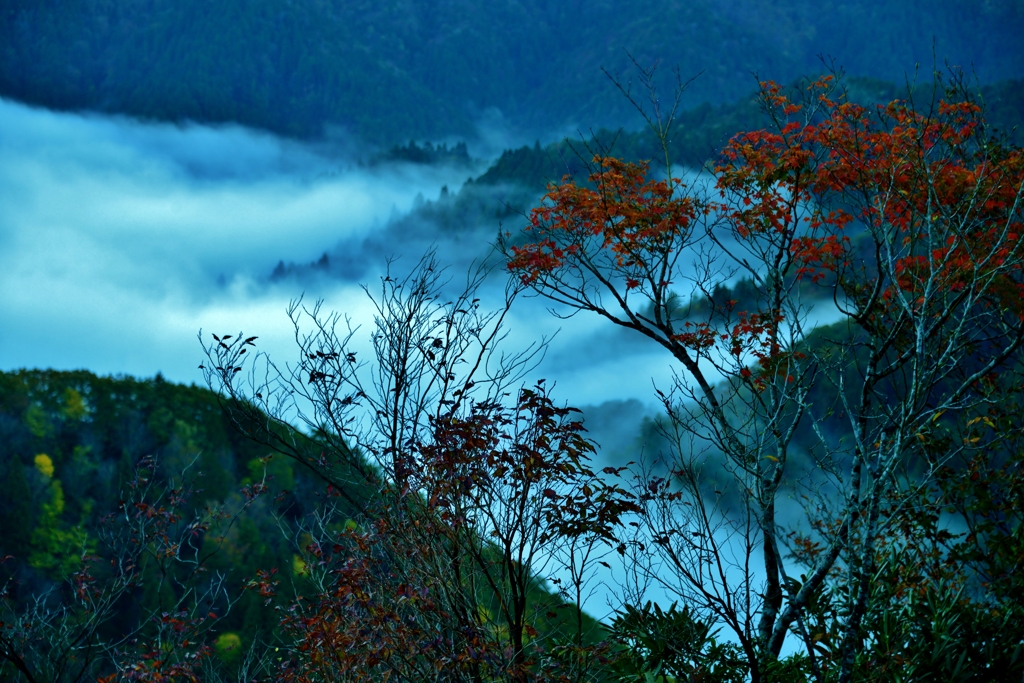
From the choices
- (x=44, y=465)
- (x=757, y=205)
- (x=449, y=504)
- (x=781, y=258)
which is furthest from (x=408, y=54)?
(x=449, y=504)

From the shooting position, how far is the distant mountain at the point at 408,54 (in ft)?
149

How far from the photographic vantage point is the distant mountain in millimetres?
45562

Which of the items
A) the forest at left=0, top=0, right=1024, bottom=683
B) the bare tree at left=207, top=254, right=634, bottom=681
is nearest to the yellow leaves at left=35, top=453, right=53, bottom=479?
the forest at left=0, top=0, right=1024, bottom=683

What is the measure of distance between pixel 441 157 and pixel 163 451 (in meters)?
31.2

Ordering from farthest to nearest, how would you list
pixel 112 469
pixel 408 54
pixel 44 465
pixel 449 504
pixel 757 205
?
1. pixel 408 54
2. pixel 112 469
3. pixel 44 465
4. pixel 757 205
5. pixel 449 504

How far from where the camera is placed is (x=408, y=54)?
50.7m

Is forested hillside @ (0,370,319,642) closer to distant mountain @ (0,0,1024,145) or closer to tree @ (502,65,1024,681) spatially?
tree @ (502,65,1024,681)

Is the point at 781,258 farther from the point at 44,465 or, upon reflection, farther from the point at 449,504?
the point at 44,465

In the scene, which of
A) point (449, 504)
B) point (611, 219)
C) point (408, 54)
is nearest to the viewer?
point (449, 504)

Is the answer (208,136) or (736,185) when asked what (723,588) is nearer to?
(736,185)

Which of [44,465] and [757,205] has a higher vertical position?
[44,465]

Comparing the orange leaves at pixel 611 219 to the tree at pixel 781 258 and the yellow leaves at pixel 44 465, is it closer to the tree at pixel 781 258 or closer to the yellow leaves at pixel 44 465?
the tree at pixel 781 258

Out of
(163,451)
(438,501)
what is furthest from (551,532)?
(163,451)

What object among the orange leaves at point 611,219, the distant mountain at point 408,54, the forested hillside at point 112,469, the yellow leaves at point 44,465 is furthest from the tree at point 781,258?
the distant mountain at point 408,54
